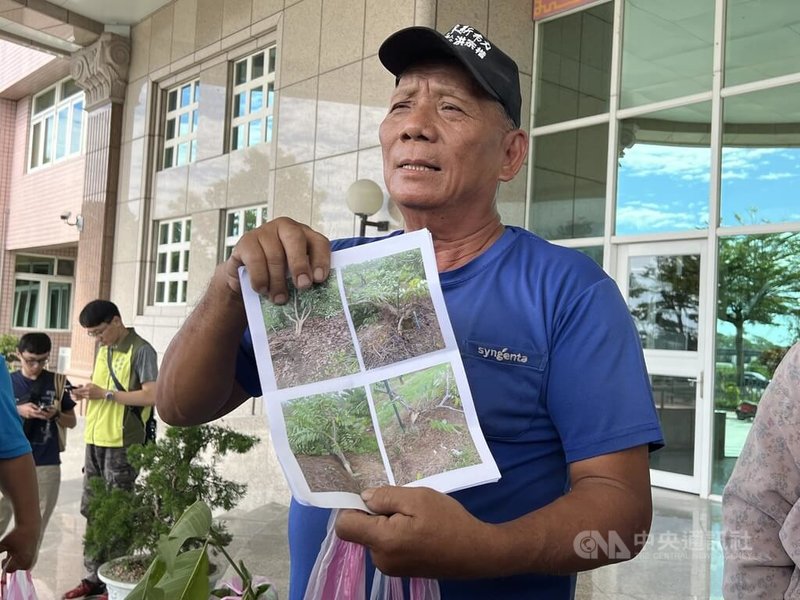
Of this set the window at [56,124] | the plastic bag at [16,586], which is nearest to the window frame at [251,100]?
the window at [56,124]

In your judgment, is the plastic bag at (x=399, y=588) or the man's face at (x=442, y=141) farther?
the man's face at (x=442, y=141)

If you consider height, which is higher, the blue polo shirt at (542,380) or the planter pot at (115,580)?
the blue polo shirt at (542,380)

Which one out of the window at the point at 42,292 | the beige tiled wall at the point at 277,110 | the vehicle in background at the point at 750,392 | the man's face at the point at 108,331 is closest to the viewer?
the man's face at the point at 108,331

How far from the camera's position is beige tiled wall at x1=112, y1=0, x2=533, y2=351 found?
8.25 metres

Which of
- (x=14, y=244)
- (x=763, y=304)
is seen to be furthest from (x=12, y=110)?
(x=763, y=304)

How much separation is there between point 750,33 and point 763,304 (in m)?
2.66

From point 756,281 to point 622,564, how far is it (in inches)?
129

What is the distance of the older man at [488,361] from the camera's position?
2.83 ft

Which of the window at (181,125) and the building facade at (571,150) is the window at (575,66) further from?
the window at (181,125)

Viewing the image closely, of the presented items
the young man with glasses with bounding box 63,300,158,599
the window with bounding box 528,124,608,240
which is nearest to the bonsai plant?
the young man with glasses with bounding box 63,300,158,599

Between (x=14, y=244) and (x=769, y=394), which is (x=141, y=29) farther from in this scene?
(x=769, y=394)

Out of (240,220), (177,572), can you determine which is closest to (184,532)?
(177,572)

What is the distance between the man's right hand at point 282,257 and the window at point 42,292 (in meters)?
23.1

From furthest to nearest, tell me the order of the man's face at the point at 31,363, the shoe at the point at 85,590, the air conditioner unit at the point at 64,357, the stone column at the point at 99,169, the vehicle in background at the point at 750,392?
the stone column at the point at 99,169
the air conditioner unit at the point at 64,357
the vehicle in background at the point at 750,392
the man's face at the point at 31,363
the shoe at the point at 85,590
